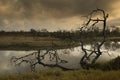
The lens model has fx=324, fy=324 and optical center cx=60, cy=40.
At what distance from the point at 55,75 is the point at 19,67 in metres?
11.2

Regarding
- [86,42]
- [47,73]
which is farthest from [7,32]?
[47,73]

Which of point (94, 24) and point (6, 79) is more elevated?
point (94, 24)

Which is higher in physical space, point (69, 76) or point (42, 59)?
point (69, 76)

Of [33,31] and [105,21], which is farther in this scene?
[33,31]

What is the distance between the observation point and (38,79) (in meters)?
16.8

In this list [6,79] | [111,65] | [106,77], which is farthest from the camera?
[111,65]

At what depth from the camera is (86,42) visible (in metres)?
72.2

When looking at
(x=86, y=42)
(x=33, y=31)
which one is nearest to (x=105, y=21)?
(x=86, y=42)

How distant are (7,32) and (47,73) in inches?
4758

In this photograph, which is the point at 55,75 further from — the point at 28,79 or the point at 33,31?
the point at 33,31

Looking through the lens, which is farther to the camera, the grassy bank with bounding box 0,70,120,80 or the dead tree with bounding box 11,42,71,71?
the dead tree with bounding box 11,42,71,71

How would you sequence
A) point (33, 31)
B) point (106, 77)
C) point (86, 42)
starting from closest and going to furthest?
point (106, 77) → point (86, 42) → point (33, 31)

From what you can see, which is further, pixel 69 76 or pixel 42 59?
pixel 42 59

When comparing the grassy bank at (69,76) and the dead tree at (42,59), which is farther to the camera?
the dead tree at (42,59)
